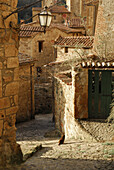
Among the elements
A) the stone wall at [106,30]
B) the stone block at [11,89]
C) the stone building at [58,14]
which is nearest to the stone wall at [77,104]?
the stone block at [11,89]

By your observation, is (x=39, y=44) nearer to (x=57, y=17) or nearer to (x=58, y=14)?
(x=57, y=17)

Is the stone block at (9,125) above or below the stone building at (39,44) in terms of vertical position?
below

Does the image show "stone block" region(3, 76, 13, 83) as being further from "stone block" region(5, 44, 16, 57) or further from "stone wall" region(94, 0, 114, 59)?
"stone wall" region(94, 0, 114, 59)

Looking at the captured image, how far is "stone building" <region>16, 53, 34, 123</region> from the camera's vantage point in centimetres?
1476

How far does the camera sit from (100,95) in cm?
861

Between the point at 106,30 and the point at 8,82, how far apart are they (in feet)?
35.1

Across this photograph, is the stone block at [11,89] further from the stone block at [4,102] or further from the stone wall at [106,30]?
the stone wall at [106,30]

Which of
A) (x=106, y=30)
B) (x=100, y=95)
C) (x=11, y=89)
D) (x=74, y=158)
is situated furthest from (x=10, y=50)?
(x=106, y=30)

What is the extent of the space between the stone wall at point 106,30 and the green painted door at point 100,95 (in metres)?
5.71

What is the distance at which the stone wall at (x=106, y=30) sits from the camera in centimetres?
1398

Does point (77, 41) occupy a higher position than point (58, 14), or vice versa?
point (58, 14)

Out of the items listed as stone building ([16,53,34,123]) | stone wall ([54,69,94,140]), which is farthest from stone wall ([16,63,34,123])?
stone wall ([54,69,94,140])

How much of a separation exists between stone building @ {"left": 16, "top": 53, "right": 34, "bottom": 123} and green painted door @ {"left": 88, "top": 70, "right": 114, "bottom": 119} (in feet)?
22.6

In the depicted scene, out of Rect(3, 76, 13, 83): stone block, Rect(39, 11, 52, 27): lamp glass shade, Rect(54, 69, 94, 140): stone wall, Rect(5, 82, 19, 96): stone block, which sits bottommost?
Rect(54, 69, 94, 140): stone wall
